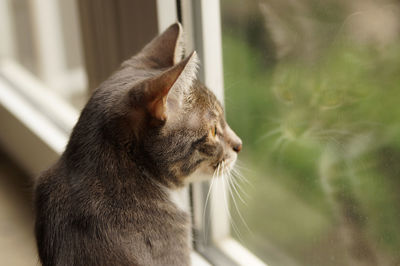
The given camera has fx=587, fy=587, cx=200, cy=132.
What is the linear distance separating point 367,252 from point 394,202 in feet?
0.43

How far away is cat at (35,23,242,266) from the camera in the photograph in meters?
0.91

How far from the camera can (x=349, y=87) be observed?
0.98m

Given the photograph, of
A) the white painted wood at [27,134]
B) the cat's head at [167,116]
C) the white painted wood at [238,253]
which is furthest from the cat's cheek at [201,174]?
the white painted wood at [27,134]

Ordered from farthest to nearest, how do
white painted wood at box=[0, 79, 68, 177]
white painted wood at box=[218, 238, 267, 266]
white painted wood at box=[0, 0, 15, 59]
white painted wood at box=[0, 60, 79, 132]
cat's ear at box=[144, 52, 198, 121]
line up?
white painted wood at box=[0, 0, 15, 59]
white painted wood at box=[0, 60, 79, 132]
white painted wood at box=[0, 79, 68, 177]
white painted wood at box=[218, 238, 267, 266]
cat's ear at box=[144, 52, 198, 121]

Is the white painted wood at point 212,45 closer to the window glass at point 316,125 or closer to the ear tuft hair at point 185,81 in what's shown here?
the window glass at point 316,125

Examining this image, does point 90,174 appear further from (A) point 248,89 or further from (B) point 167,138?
(A) point 248,89

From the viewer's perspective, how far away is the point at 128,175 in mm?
933

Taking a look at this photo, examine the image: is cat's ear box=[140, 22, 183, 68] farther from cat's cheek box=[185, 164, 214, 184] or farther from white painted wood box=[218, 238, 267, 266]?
white painted wood box=[218, 238, 267, 266]

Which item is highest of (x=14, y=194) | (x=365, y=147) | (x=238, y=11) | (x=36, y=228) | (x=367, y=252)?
(x=238, y=11)

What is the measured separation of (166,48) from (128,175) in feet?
0.81

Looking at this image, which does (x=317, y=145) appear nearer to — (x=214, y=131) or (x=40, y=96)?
(x=214, y=131)

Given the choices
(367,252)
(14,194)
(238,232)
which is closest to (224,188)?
(238,232)

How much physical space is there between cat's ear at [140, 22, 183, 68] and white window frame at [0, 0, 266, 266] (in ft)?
0.36

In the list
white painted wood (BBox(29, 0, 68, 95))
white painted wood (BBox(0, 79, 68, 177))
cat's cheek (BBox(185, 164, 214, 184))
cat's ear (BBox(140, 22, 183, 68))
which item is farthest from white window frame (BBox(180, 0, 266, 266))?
white painted wood (BBox(29, 0, 68, 95))
